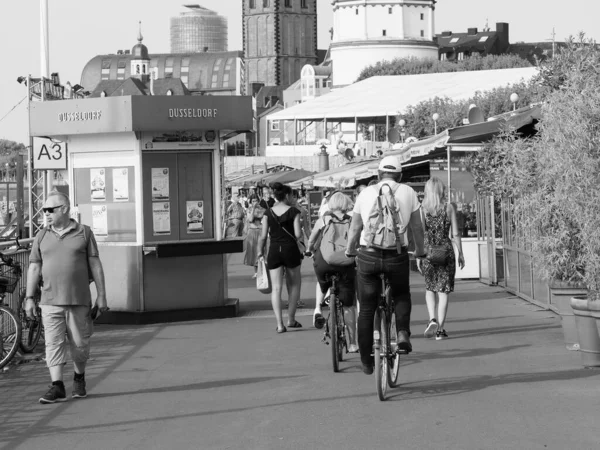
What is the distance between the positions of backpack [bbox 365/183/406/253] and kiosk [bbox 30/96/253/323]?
636 centimetres

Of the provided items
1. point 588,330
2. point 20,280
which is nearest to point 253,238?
point 20,280

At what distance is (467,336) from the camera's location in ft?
43.1

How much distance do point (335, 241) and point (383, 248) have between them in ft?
7.50

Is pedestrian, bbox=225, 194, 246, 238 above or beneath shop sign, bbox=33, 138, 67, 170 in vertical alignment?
beneath

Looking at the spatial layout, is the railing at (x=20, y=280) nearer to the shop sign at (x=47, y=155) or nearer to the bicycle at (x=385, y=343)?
the bicycle at (x=385, y=343)

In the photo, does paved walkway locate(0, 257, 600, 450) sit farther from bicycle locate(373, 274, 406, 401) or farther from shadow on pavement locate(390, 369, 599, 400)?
bicycle locate(373, 274, 406, 401)

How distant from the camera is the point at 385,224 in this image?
9352mm

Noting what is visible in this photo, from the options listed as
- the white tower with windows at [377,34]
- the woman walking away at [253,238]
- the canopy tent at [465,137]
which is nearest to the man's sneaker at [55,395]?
the canopy tent at [465,137]

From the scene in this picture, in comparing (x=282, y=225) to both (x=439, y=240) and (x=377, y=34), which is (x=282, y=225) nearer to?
(x=439, y=240)

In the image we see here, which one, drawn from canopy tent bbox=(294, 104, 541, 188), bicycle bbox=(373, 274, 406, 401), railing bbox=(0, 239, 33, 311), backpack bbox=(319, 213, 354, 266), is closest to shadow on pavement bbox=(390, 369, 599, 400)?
bicycle bbox=(373, 274, 406, 401)

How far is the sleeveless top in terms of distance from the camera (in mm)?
14172

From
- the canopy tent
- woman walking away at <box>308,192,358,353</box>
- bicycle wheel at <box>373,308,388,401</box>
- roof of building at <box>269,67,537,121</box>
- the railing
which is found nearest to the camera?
bicycle wheel at <box>373,308,388,401</box>

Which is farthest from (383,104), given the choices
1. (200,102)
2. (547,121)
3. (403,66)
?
(547,121)

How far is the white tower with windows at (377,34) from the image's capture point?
126562 millimetres
